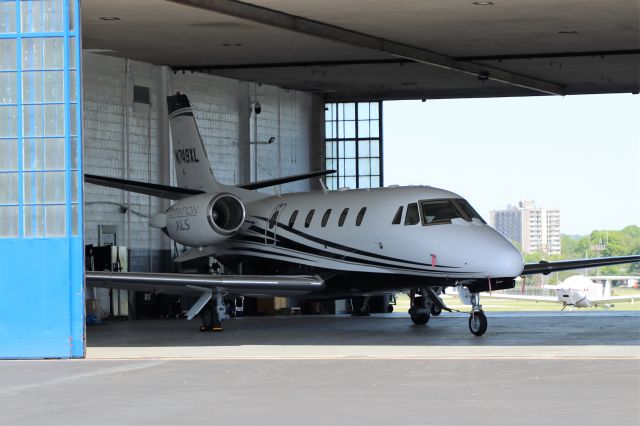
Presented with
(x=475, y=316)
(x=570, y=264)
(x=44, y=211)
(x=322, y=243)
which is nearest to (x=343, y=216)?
(x=322, y=243)

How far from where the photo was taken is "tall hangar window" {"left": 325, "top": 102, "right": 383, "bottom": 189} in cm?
3294

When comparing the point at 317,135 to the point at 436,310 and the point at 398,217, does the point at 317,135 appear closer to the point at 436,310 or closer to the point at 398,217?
the point at 436,310

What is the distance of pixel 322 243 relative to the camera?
21.5 metres

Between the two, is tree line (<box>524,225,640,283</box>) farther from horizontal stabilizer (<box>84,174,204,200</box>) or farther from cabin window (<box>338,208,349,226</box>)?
cabin window (<box>338,208,349,226</box>)

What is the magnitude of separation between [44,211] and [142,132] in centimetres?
1228

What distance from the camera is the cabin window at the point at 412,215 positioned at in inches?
762

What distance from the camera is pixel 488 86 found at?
30938 mm

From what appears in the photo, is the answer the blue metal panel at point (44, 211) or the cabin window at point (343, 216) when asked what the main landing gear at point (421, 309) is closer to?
the cabin window at point (343, 216)

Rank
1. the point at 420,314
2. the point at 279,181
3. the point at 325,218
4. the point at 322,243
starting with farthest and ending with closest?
the point at 279,181, the point at 420,314, the point at 325,218, the point at 322,243

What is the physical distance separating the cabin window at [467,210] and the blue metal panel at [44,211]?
682 centimetres

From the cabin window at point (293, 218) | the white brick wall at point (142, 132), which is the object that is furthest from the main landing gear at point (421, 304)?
the white brick wall at point (142, 132)

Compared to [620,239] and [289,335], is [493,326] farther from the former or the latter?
[620,239]
